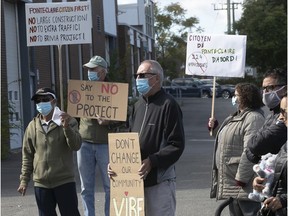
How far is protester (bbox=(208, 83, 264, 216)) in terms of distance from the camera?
26.8 feet

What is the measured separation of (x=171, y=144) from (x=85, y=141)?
88.2 inches

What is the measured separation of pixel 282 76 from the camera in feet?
23.6

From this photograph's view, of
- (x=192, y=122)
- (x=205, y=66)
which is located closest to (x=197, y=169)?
(x=205, y=66)

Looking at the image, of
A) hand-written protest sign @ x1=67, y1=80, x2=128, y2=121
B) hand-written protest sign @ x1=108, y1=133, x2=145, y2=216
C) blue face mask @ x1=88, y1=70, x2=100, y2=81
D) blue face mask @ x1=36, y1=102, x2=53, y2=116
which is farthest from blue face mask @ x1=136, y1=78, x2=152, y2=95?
blue face mask @ x1=88, y1=70, x2=100, y2=81

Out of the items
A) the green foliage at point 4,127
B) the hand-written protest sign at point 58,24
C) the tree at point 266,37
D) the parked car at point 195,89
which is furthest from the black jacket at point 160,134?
the parked car at point 195,89

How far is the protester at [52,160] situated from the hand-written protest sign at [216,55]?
2851mm

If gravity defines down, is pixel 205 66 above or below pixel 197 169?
above

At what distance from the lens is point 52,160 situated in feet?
28.2

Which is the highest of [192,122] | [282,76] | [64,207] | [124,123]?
[282,76]

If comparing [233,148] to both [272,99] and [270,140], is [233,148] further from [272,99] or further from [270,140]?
[270,140]

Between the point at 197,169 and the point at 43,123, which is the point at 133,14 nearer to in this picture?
the point at 197,169

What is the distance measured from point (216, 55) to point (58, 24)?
216 cm

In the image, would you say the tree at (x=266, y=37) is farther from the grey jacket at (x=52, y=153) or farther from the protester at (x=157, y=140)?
the protester at (x=157, y=140)

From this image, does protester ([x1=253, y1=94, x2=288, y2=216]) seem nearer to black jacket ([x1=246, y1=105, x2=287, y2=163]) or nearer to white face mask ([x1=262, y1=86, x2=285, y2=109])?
black jacket ([x1=246, y1=105, x2=287, y2=163])
